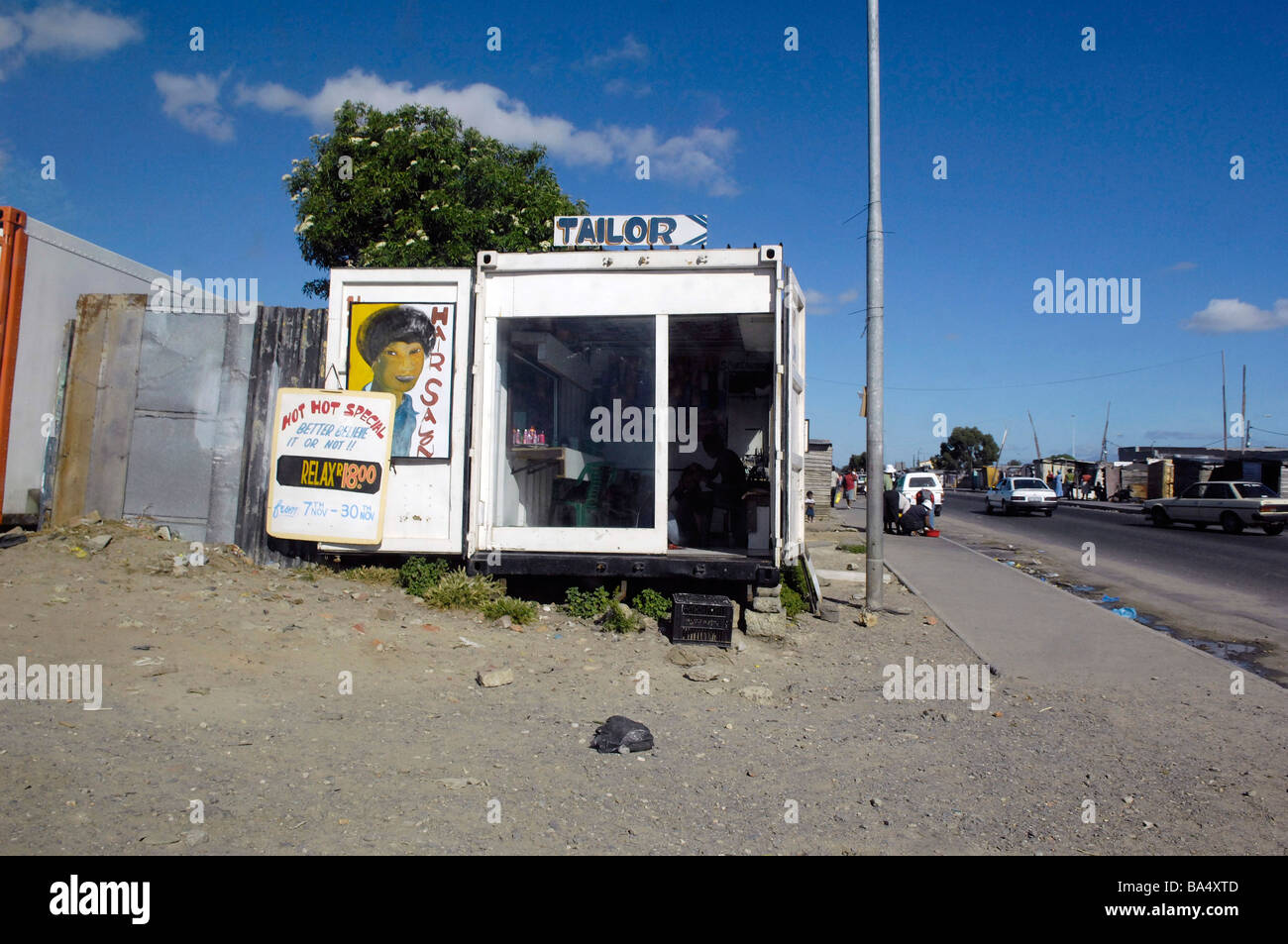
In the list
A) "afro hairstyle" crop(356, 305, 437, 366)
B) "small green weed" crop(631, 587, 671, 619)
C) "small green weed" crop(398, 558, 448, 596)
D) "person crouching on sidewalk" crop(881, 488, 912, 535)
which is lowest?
"small green weed" crop(631, 587, 671, 619)

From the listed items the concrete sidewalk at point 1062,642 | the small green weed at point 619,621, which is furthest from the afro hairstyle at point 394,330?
the concrete sidewalk at point 1062,642

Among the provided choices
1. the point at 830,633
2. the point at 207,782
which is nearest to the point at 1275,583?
A: the point at 830,633

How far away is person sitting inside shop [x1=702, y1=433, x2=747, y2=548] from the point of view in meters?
10.3

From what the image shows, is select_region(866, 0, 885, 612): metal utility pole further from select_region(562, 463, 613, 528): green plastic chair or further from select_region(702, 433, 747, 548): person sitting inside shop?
select_region(562, 463, 613, 528): green plastic chair

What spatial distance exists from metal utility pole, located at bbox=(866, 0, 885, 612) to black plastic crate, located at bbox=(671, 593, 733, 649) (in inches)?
114

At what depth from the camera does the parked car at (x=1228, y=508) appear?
78.6 ft

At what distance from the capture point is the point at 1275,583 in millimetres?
13672

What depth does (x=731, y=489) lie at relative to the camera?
408 inches

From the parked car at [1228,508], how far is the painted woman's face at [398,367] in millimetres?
25250

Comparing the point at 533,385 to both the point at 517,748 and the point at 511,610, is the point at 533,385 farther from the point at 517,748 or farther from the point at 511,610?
the point at 517,748

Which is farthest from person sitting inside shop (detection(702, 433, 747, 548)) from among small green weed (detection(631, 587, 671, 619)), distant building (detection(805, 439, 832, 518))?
distant building (detection(805, 439, 832, 518))

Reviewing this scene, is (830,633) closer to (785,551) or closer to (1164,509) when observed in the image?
(785,551)

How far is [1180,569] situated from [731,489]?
1065 cm

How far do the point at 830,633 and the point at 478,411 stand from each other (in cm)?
409
